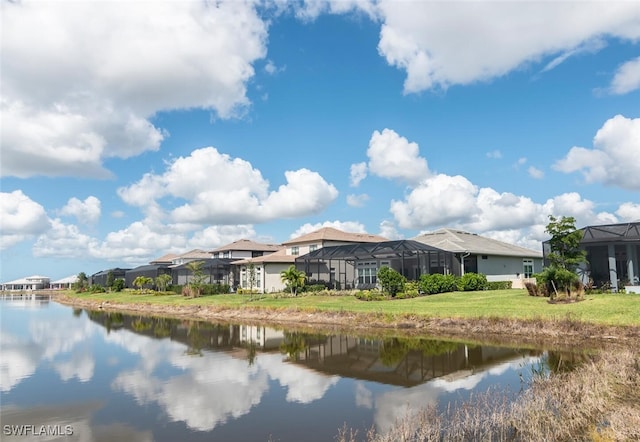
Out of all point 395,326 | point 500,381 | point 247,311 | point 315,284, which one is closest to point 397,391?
point 500,381

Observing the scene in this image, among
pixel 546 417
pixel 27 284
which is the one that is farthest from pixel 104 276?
pixel 546 417

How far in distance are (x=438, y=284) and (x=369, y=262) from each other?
10097 millimetres

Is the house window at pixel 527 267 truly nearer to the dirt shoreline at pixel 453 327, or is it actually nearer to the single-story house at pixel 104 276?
the dirt shoreline at pixel 453 327

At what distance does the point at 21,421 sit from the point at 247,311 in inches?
941

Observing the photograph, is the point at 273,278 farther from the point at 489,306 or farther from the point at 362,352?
the point at 362,352

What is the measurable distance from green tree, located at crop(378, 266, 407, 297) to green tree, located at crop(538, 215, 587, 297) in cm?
1037

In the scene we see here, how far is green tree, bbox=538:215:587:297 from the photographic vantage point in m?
25.7

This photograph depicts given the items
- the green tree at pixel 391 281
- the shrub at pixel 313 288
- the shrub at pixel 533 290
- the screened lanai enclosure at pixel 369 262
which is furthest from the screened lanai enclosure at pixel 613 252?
the shrub at pixel 313 288

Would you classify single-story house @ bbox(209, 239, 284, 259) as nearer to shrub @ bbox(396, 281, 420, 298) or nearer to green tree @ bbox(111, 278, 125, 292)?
green tree @ bbox(111, 278, 125, 292)

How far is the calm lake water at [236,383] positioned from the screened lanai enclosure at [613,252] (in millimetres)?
16875

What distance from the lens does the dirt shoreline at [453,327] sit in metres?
19.1

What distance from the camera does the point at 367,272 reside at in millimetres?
44688

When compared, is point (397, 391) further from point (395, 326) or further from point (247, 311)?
point (247, 311)

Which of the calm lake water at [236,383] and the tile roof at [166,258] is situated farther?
the tile roof at [166,258]
